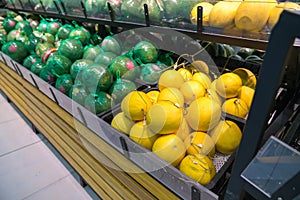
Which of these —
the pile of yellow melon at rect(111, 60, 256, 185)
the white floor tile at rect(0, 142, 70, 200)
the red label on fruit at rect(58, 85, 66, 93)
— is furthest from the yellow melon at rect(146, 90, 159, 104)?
the white floor tile at rect(0, 142, 70, 200)

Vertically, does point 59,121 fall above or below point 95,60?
below

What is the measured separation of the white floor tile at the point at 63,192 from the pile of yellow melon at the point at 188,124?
3.17 ft

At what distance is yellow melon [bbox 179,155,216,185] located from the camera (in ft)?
2.21

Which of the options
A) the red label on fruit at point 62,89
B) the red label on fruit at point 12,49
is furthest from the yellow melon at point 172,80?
the red label on fruit at point 12,49

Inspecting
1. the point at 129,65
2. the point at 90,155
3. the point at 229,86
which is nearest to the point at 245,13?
the point at 229,86

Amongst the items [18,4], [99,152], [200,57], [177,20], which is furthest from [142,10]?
[18,4]

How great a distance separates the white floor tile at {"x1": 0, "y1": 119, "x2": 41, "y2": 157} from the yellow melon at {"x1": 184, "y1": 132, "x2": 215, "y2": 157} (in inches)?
72.8

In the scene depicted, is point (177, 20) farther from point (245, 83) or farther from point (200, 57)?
point (245, 83)

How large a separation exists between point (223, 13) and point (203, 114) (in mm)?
370

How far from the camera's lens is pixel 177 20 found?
954 mm

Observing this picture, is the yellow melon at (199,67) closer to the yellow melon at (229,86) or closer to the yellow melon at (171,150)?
the yellow melon at (229,86)

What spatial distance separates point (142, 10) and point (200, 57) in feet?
1.24

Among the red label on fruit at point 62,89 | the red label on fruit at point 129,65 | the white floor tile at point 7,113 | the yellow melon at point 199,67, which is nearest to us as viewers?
the yellow melon at point 199,67

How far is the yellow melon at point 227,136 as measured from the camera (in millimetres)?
752
